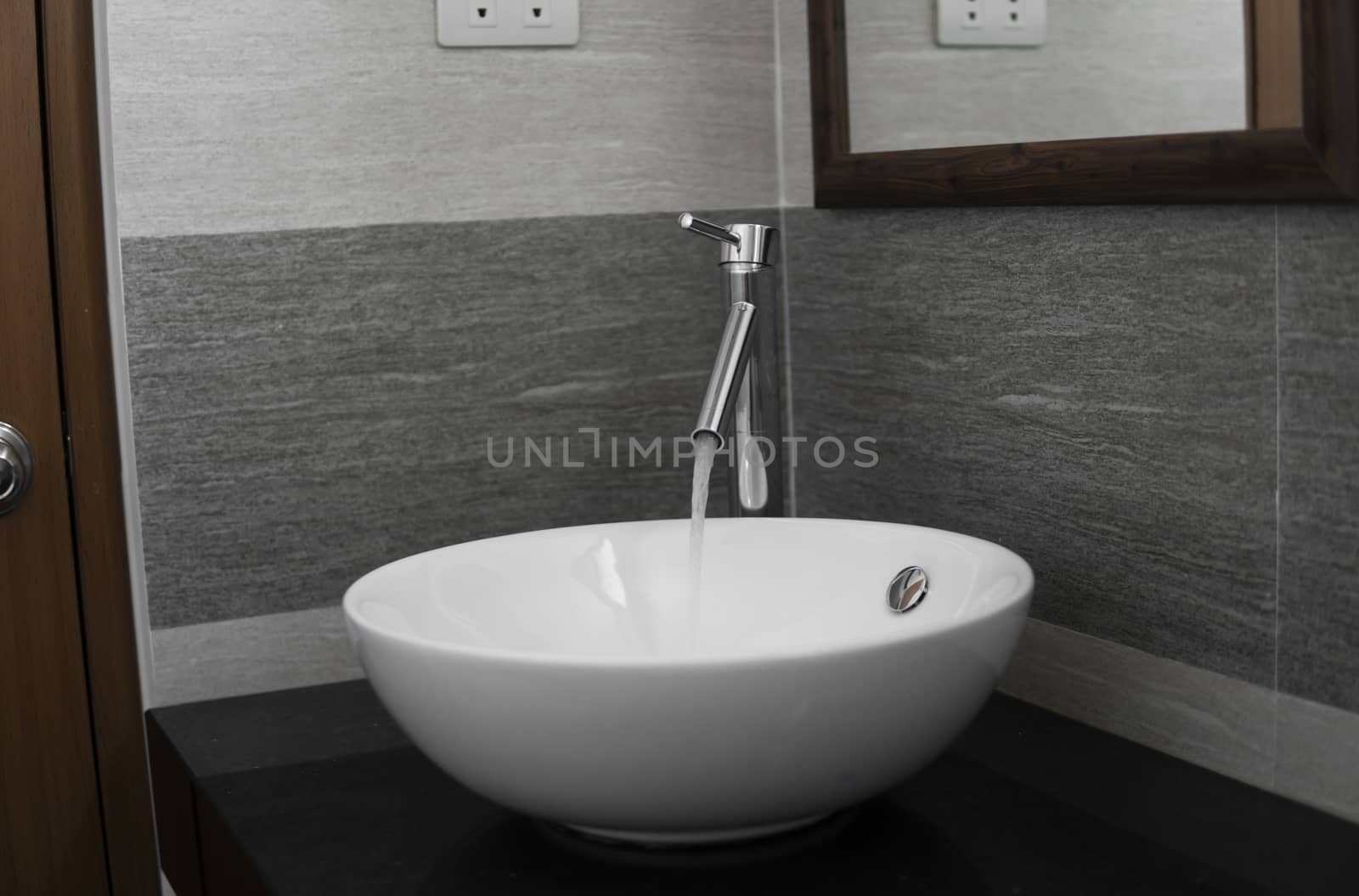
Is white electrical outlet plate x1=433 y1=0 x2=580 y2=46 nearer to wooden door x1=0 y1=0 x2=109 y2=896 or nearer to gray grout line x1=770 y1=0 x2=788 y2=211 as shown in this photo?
gray grout line x1=770 y1=0 x2=788 y2=211

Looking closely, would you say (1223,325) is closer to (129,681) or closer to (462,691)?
(462,691)

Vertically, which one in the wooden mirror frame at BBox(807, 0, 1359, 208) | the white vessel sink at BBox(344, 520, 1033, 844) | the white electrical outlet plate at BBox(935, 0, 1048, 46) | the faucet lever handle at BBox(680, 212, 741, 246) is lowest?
the white vessel sink at BBox(344, 520, 1033, 844)

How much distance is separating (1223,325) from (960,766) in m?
0.37

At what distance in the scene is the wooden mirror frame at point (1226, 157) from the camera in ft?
2.89

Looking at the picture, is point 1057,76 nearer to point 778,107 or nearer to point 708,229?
point 708,229

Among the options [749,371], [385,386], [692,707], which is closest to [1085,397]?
[749,371]

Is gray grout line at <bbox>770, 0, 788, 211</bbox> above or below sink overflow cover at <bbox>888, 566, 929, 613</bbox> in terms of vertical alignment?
above

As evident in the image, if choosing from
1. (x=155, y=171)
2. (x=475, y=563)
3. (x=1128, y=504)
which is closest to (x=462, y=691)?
(x=475, y=563)

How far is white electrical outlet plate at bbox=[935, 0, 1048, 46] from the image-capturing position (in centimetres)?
113

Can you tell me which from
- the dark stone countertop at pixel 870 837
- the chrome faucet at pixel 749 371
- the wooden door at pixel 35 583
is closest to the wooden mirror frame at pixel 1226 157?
the chrome faucet at pixel 749 371

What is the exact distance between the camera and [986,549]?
1.04 metres

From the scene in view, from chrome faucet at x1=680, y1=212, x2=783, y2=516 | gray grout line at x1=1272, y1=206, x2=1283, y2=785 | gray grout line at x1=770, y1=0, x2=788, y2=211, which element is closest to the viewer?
gray grout line at x1=1272, y1=206, x2=1283, y2=785

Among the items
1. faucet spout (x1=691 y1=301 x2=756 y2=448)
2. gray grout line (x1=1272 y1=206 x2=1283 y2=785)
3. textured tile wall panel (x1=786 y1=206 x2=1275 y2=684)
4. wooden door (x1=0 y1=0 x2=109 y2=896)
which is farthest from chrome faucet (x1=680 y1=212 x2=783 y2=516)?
wooden door (x1=0 y1=0 x2=109 y2=896)

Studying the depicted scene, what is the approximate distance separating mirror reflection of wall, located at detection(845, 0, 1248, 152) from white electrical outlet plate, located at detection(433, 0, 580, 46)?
0.27 m
